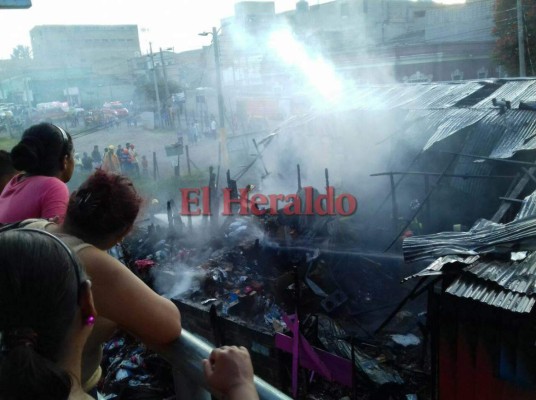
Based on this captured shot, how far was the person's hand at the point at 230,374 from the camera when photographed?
1.22 meters

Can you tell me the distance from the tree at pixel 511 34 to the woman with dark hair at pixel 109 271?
2373 centimetres

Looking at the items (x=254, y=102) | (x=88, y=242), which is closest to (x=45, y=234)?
(x=88, y=242)

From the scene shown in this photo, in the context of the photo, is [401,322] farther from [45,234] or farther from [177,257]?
[45,234]

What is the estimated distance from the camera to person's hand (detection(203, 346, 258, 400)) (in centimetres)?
122

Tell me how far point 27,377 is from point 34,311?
0.45 feet

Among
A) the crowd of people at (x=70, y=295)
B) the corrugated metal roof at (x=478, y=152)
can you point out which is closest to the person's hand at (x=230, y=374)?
the crowd of people at (x=70, y=295)

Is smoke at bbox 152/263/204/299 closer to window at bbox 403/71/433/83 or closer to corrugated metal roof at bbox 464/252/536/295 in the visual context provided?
corrugated metal roof at bbox 464/252/536/295

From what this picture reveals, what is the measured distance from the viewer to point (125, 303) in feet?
4.86

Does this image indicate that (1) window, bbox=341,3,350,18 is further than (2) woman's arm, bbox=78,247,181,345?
Yes

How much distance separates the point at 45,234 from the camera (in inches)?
43.5

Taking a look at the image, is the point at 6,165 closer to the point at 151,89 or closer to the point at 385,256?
the point at 385,256

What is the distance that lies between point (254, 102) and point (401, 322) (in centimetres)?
2560

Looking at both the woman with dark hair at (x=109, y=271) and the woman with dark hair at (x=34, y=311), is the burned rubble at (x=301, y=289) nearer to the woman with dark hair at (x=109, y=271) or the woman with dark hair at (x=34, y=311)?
the woman with dark hair at (x=109, y=271)

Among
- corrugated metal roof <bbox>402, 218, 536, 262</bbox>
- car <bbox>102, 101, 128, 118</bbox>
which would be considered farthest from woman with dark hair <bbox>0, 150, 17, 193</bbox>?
car <bbox>102, 101, 128, 118</bbox>
